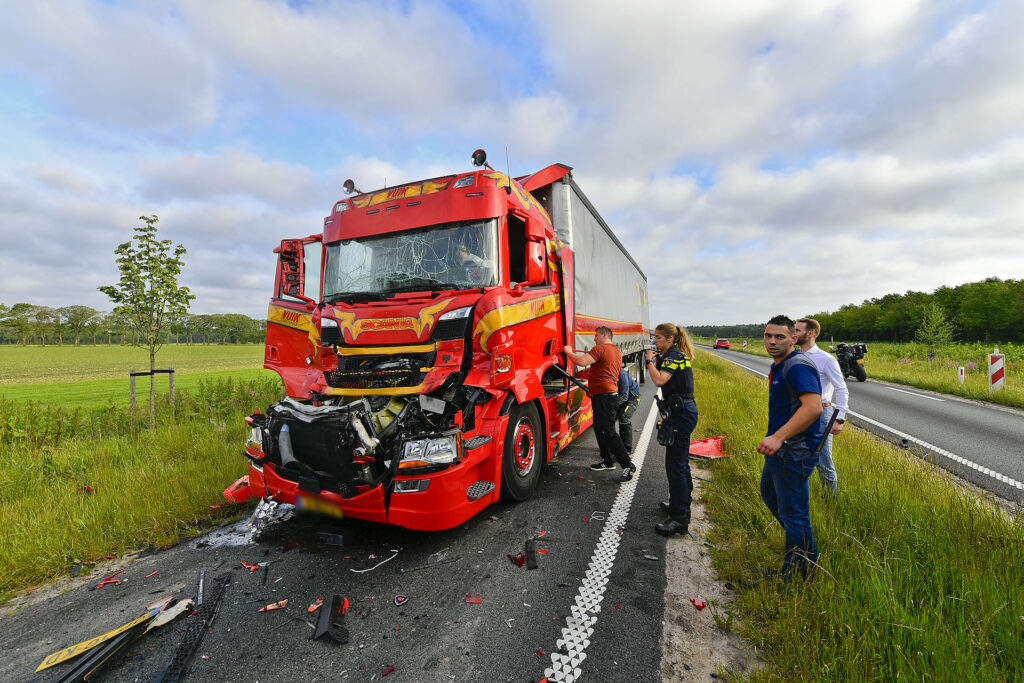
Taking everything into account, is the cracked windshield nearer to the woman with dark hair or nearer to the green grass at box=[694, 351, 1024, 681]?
the woman with dark hair

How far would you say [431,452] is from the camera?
309cm

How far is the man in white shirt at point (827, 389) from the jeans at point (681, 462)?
1.23 metres

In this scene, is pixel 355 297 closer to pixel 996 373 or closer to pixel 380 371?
pixel 380 371

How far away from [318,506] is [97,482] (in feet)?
11.3

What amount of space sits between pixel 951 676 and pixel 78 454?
28.6ft

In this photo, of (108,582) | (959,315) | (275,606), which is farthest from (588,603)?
(959,315)

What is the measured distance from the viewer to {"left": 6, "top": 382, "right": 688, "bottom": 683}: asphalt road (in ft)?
7.07

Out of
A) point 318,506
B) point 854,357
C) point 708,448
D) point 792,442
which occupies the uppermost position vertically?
point 854,357

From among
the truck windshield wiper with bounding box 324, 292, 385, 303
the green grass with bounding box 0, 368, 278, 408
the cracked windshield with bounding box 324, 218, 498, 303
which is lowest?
the green grass with bounding box 0, 368, 278, 408

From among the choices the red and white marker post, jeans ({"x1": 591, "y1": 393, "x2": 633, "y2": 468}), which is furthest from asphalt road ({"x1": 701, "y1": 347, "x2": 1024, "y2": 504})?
jeans ({"x1": 591, "y1": 393, "x2": 633, "y2": 468})

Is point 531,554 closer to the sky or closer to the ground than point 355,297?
closer to the ground

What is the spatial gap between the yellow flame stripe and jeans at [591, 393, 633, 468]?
4.13 ft

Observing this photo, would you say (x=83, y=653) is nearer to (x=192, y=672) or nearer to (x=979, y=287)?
(x=192, y=672)

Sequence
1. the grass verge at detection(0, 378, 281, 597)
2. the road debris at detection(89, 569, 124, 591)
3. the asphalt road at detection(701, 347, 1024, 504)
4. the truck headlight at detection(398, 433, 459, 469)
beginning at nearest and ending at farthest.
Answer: the road debris at detection(89, 569, 124, 591)
the truck headlight at detection(398, 433, 459, 469)
the grass verge at detection(0, 378, 281, 597)
the asphalt road at detection(701, 347, 1024, 504)
